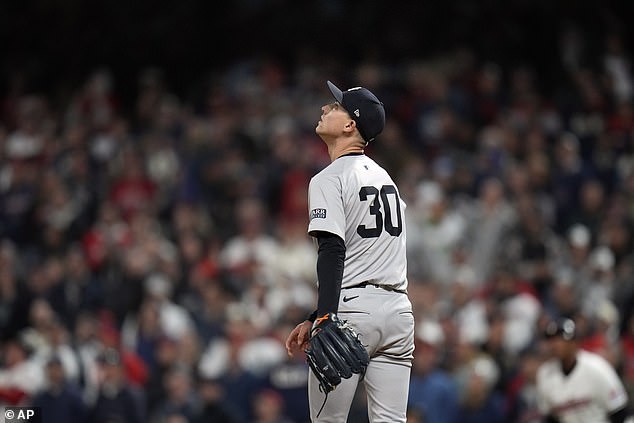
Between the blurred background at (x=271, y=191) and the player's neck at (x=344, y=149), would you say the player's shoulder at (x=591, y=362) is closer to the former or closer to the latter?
the blurred background at (x=271, y=191)

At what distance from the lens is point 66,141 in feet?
47.3

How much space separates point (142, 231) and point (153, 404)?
2.58 m

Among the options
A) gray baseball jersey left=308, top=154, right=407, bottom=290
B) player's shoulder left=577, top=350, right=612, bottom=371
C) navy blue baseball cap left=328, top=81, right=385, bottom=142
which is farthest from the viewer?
player's shoulder left=577, top=350, right=612, bottom=371

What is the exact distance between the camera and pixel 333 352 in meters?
5.17

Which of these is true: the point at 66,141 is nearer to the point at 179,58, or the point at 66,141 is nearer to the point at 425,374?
the point at 179,58

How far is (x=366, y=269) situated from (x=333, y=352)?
52 centimetres

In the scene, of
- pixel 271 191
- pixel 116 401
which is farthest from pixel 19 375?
pixel 271 191

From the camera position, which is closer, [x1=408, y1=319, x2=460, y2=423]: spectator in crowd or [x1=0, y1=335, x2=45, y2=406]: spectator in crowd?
[x1=408, y1=319, x2=460, y2=423]: spectator in crowd

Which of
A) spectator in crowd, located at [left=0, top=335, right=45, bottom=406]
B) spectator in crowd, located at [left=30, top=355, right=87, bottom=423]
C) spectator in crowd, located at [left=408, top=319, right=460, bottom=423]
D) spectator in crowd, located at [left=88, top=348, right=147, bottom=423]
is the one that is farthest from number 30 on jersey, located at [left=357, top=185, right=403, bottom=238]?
spectator in crowd, located at [left=0, top=335, right=45, bottom=406]

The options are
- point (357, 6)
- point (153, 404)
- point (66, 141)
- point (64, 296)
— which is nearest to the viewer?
point (153, 404)

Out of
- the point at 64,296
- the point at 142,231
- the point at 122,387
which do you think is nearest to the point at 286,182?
the point at 142,231

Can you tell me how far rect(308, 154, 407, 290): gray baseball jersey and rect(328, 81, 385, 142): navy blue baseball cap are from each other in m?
0.18

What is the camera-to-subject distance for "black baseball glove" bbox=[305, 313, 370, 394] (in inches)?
204

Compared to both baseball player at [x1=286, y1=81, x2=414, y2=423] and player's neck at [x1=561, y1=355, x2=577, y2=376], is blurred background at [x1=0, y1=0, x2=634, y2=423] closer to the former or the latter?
player's neck at [x1=561, y1=355, x2=577, y2=376]
